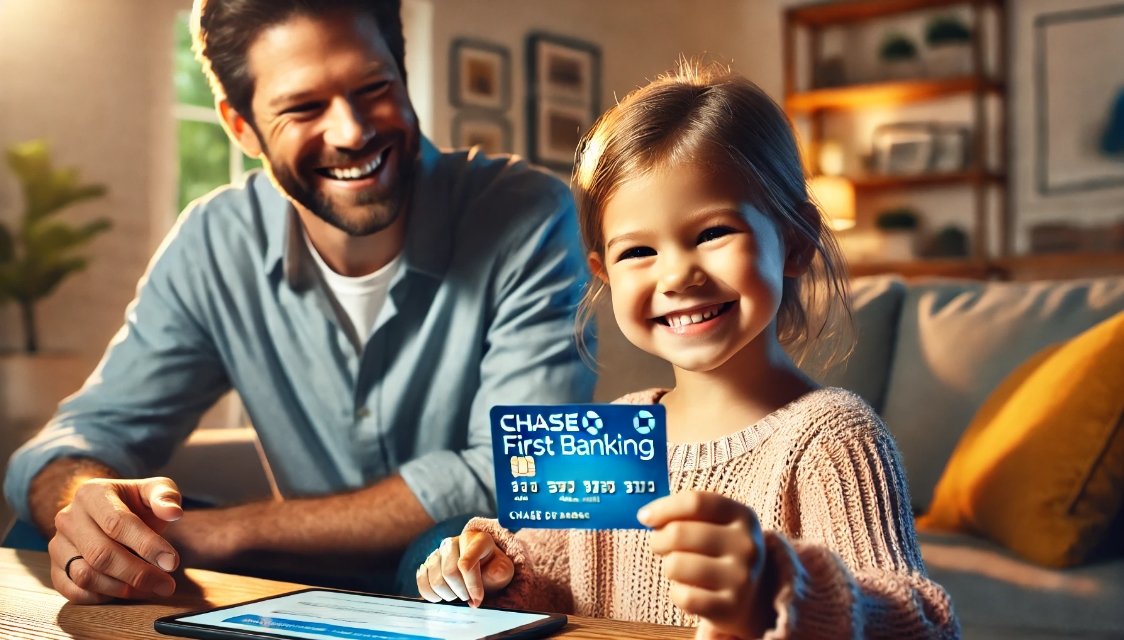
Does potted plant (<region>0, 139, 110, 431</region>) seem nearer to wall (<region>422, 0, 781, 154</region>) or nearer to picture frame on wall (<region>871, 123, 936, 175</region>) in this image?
wall (<region>422, 0, 781, 154</region>)

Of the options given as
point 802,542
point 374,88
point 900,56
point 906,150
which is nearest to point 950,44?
point 900,56

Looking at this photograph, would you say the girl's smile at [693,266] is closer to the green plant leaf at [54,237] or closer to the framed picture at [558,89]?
the framed picture at [558,89]

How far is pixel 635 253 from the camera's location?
850 mm

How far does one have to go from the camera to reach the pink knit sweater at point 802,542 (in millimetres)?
635

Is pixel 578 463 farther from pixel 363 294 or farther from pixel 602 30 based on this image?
pixel 602 30

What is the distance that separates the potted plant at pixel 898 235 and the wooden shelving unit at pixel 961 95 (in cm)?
9

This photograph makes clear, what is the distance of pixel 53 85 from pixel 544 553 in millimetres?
797

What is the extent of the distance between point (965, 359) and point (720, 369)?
1.06 m

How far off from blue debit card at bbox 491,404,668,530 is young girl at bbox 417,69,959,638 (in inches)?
4.4

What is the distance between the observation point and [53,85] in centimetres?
129

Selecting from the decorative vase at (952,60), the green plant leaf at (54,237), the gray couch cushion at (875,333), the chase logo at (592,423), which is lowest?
the gray couch cushion at (875,333)

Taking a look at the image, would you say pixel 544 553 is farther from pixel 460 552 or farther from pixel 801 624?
pixel 801 624

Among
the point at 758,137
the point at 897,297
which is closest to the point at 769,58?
the point at 897,297

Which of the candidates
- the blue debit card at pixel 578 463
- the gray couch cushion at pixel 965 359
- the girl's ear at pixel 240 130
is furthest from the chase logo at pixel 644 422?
the gray couch cushion at pixel 965 359
